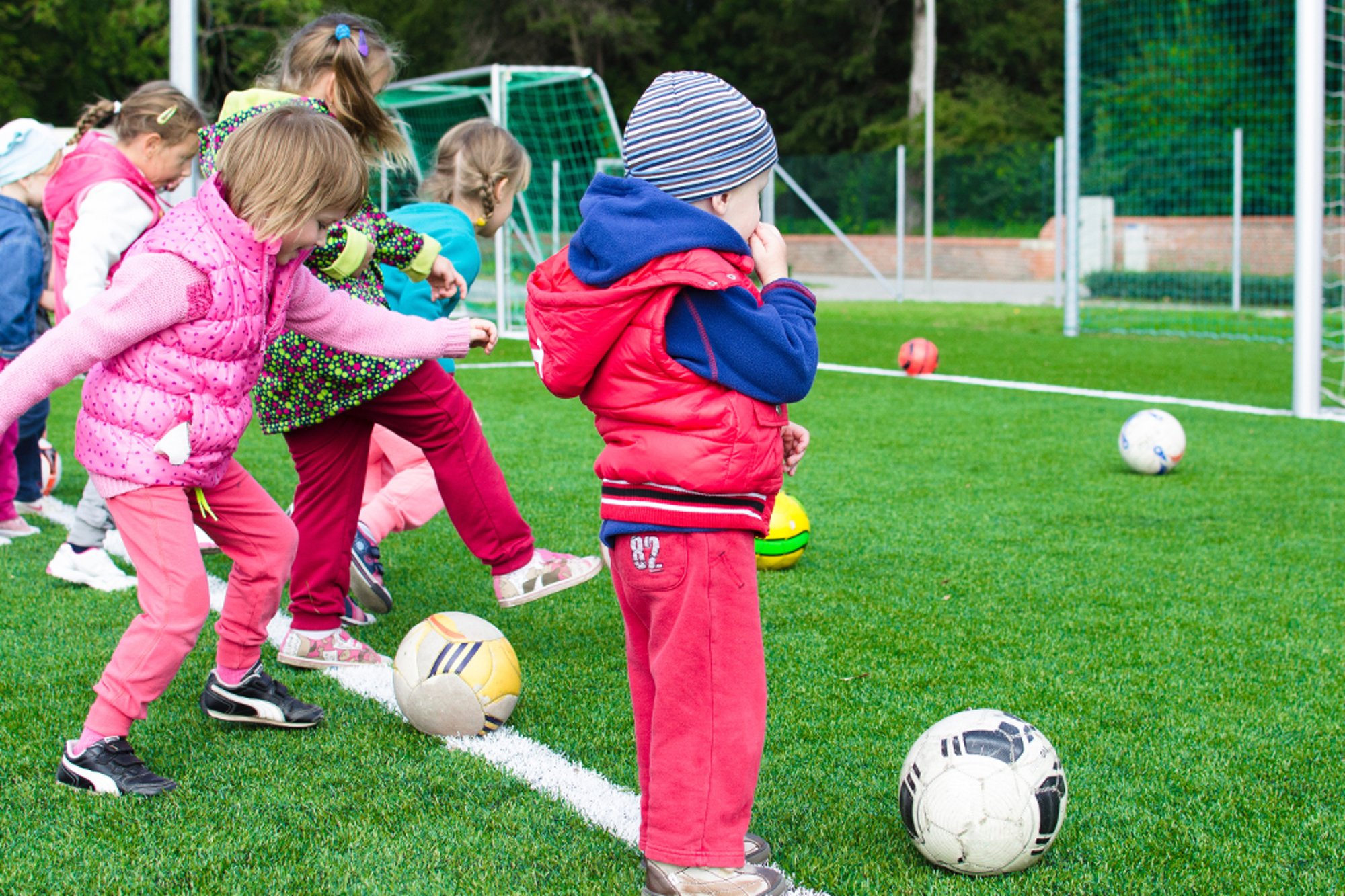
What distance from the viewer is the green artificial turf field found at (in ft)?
9.02

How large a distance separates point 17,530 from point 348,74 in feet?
10.4

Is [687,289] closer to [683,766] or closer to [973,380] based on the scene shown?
[683,766]

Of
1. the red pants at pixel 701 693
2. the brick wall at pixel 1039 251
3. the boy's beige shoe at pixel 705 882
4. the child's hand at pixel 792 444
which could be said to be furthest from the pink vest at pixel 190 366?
the brick wall at pixel 1039 251

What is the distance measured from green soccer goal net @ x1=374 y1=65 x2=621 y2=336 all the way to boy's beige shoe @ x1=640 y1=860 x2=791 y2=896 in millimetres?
13174

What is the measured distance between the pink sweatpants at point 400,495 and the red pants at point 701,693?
7.48 feet

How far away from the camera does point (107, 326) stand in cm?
291

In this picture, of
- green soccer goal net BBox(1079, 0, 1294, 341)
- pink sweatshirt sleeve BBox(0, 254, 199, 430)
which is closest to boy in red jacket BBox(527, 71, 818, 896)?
pink sweatshirt sleeve BBox(0, 254, 199, 430)

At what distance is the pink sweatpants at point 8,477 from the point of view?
229 inches

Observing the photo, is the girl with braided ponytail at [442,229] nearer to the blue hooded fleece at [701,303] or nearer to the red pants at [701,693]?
the blue hooded fleece at [701,303]

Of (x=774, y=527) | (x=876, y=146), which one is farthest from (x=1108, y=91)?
(x=774, y=527)

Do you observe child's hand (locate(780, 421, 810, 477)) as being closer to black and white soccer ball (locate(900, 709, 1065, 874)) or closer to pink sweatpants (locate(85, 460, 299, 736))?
black and white soccer ball (locate(900, 709, 1065, 874))

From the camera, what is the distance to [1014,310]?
20.2m

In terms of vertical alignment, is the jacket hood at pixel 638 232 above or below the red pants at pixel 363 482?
above

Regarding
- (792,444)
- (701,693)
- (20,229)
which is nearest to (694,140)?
(792,444)
